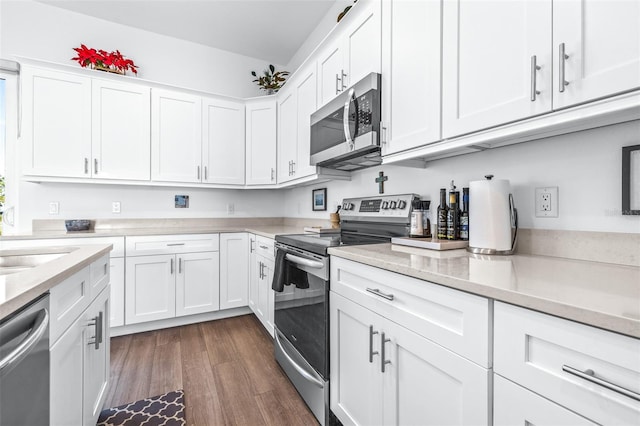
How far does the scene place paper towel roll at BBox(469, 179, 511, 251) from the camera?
119 centimetres

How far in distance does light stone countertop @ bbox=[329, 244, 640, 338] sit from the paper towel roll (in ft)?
0.25

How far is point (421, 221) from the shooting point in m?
1.59

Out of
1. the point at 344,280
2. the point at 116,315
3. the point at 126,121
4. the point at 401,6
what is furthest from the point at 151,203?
the point at 401,6

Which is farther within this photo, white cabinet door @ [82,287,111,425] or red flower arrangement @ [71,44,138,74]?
red flower arrangement @ [71,44,138,74]

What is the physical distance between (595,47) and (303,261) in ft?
4.55

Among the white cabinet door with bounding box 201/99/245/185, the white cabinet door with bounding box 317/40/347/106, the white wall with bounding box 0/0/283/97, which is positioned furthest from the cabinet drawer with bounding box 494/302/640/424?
the white wall with bounding box 0/0/283/97

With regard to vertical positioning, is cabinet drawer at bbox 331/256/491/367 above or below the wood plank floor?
above

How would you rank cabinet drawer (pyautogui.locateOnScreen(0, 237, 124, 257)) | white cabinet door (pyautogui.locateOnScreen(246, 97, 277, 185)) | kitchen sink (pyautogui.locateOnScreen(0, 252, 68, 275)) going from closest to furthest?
kitchen sink (pyautogui.locateOnScreen(0, 252, 68, 275)) < cabinet drawer (pyautogui.locateOnScreen(0, 237, 124, 257)) < white cabinet door (pyautogui.locateOnScreen(246, 97, 277, 185))

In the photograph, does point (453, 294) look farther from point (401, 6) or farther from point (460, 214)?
point (401, 6)

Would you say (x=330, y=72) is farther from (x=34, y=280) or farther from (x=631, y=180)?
(x=34, y=280)

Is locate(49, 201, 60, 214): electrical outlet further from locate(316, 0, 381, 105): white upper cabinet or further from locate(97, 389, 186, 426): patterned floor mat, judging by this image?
locate(316, 0, 381, 105): white upper cabinet

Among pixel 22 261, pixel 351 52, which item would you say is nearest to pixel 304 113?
pixel 351 52

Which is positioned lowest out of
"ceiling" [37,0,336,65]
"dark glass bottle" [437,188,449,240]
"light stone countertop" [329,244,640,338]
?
"light stone countertop" [329,244,640,338]

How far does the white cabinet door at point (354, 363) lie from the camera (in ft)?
3.81
